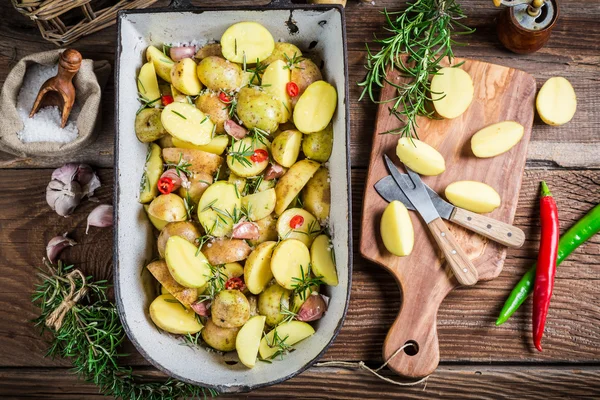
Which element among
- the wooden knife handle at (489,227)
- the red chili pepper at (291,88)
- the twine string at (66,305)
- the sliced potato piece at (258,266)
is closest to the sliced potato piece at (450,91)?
the wooden knife handle at (489,227)

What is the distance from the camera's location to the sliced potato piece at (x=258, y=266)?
147 cm

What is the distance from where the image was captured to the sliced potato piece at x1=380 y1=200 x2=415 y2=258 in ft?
5.08

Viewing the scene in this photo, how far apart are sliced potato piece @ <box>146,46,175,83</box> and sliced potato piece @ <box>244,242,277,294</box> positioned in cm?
54

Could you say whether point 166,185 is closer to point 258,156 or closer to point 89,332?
point 258,156

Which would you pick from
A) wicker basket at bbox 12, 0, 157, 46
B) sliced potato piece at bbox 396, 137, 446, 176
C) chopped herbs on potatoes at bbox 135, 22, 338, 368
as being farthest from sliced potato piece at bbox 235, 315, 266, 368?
wicker basket at bbox 12, 0, 157, 46

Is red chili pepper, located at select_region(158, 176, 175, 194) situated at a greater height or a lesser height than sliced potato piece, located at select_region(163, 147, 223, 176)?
lesser

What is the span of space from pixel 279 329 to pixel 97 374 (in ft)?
1.74

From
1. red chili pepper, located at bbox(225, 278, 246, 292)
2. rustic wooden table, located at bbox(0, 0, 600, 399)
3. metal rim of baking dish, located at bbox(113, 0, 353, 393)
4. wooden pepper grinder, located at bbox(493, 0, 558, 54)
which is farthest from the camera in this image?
rustic wooden table, located at bbox(0, 0, 600, 399)

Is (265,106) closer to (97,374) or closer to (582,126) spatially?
(97,374)

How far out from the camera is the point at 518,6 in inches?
63.2

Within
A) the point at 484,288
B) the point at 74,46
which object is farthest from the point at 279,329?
the point at 74,46

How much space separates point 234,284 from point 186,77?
56cm

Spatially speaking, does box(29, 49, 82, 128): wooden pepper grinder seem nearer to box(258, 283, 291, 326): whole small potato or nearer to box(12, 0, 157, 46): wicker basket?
box(12, 0, 157, 46): wicker basket

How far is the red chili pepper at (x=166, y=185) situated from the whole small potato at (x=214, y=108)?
0.19 metres
